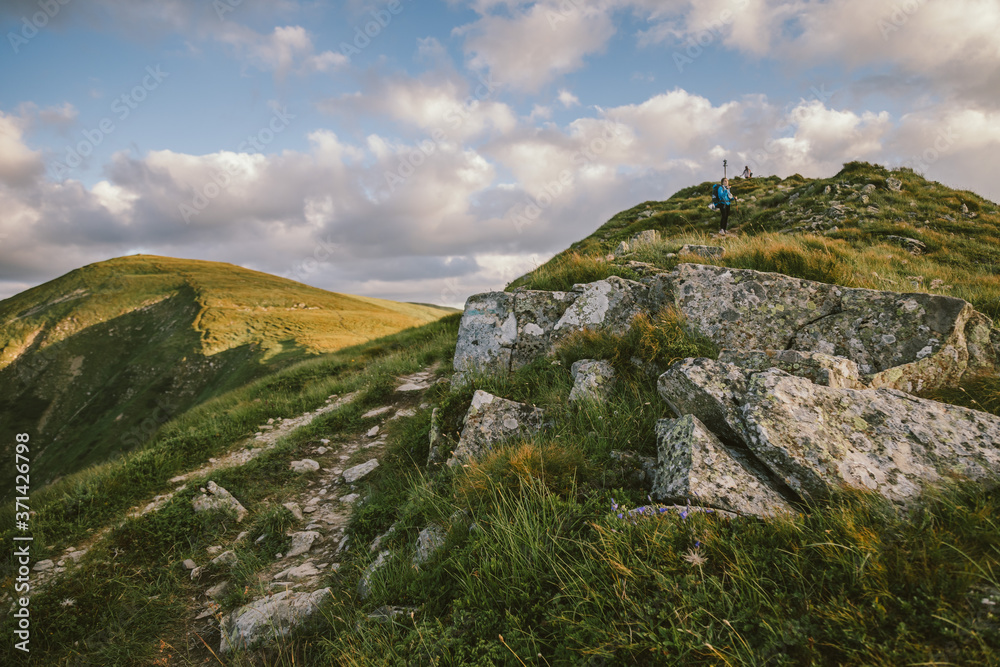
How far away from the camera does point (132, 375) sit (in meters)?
51.2

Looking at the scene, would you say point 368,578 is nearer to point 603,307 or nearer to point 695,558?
point 695,558

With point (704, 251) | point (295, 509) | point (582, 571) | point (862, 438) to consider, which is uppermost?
point (704, 251)

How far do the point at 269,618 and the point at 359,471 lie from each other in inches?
149

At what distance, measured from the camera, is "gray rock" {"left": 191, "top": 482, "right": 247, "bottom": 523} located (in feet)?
21.5

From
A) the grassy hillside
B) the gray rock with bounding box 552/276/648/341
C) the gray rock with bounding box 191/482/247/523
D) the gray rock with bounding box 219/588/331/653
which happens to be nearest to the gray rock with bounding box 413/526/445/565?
the gray rock with bounding box 219/588/331/653

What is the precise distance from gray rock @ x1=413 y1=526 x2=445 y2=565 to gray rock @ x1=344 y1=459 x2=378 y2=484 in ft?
12.2

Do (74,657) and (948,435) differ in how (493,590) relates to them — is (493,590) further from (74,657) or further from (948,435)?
(74,657)

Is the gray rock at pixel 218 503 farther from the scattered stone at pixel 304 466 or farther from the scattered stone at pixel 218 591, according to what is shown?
the scattered stone at pixel 218 591

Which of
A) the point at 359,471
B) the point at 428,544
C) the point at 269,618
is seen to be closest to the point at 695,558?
the point at 428,544

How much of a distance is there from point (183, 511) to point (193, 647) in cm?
300

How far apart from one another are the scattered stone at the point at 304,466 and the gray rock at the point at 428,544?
4.82 m

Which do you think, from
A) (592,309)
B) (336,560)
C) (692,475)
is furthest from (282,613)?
(592,309)

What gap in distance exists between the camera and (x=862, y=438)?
3.46 meters

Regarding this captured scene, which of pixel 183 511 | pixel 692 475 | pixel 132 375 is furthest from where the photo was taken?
pixel 132 375
